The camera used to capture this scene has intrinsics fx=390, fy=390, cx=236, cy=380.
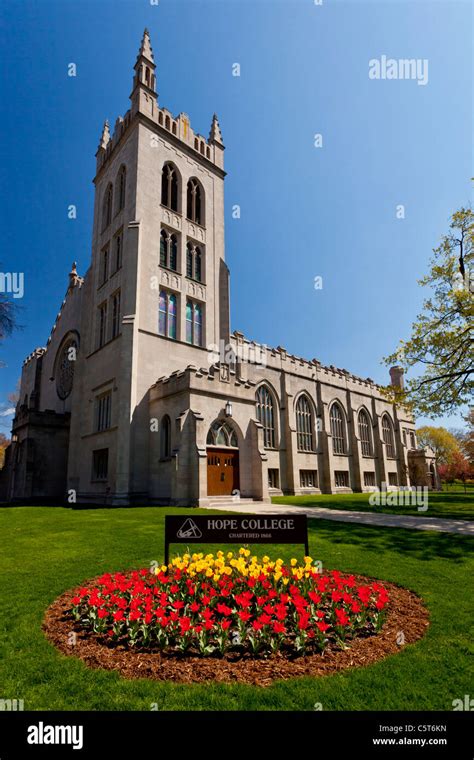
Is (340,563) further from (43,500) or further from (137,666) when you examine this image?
(43,500)

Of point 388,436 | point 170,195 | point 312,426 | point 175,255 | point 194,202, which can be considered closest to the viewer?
point 175,255

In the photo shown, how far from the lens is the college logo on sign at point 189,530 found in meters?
6.05

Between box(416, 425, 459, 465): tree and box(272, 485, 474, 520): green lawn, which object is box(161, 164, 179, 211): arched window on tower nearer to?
box(272, 485, 474, 520): green lawn

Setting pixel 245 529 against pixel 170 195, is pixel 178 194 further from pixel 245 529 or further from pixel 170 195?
pixel 245 529

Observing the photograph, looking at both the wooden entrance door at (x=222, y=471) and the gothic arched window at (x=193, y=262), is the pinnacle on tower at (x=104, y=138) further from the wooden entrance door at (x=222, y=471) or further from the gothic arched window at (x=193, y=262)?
the wooden entrance door at (x=222, y=471)

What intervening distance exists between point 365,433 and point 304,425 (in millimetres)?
10983

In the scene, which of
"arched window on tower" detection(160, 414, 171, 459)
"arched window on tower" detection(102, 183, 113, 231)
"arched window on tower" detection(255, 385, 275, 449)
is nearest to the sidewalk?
"arched window on tower" detection(160, 414, 171, 459)

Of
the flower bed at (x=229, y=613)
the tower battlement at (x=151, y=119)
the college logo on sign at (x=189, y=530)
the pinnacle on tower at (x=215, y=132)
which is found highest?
the pinnacle on tower at (x=215, y=132)

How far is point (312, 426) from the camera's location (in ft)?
108

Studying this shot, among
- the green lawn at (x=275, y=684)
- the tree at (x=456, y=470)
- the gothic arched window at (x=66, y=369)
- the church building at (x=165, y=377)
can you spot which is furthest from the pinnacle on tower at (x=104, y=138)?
the tree at (x=456, y=470)

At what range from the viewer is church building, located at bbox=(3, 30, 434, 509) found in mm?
20297

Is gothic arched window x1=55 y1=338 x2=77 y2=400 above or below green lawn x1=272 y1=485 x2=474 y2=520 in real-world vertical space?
above

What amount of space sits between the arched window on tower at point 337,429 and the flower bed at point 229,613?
30.2 metres

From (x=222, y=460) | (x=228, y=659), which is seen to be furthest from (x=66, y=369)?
(x=228, y=659)
